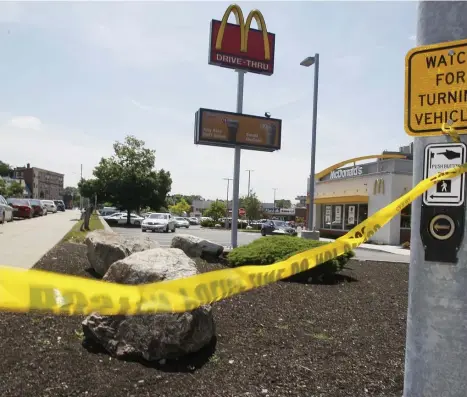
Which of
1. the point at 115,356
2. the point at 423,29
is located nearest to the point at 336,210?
the point at 115,356

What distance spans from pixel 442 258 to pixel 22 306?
1.33 metres

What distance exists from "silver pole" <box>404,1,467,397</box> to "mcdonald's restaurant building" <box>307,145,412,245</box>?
1924 centimetres

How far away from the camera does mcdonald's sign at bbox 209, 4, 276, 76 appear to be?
14.3 m

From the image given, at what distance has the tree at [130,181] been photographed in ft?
133

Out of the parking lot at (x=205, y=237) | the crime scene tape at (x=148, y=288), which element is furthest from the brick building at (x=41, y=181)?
the crime scene tape at (x=148, y=288)

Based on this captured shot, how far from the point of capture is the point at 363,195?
25750mm

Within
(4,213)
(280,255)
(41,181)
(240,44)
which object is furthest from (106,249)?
(41,181)

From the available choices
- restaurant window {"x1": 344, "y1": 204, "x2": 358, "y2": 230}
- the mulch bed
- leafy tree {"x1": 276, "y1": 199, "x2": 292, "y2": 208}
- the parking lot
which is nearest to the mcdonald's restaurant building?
restaurant window {"x1": 344, "y1": 204, "x2": 358, "y2": 230}

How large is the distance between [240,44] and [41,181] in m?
140

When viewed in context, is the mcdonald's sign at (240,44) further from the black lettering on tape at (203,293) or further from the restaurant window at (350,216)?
the restaurant window at (350,216)

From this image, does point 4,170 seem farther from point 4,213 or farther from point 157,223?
point 4,213

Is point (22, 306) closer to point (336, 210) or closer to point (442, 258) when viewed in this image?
point (442, 258)

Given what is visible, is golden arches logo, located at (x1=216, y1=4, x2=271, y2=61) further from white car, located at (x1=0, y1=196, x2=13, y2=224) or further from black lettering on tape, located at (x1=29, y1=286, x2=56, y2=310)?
black lettering on tape, located at (x1=29, y1=286, x2=56, y2=310)

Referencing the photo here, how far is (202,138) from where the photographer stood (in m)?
13.2
